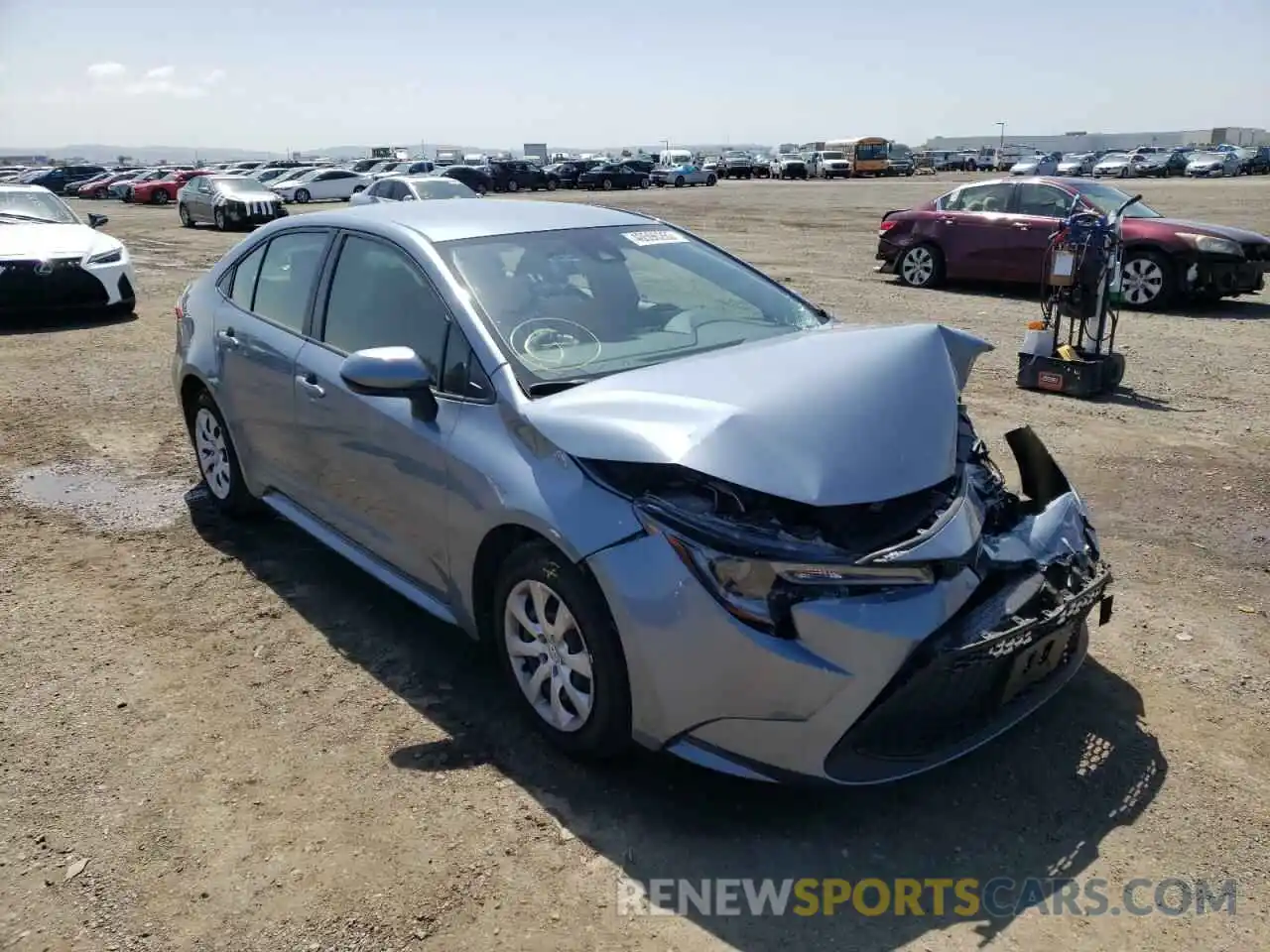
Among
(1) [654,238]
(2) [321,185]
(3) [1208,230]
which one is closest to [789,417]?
(1) [654,238]

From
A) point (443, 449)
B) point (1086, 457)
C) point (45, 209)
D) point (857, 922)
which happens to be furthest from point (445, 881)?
point (45, 209)

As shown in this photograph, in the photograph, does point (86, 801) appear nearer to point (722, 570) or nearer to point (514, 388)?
point (514, 388)

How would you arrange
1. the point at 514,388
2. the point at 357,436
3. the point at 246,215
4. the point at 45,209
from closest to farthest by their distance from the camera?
the point at 514,388 → the point at 357,436 → the point at 45,209 → the point at 246,215

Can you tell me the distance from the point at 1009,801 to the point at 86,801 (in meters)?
2.83

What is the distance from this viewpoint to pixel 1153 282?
36.5ft

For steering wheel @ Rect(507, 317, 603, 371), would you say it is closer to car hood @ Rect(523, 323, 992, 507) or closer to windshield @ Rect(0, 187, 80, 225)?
car hood @ Rect(523, 323, 992, 507)

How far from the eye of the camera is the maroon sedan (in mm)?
10984

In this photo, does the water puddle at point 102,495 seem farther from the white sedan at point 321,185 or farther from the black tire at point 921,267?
the white sedan at point 321,185

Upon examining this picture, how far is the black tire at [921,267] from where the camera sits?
1330 cm

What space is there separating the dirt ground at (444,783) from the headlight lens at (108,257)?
22.2ft

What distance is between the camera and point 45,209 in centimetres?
1191

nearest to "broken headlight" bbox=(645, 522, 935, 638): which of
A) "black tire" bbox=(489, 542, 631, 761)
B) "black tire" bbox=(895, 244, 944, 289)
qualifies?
"black tire" bbox=(489, 542, 631, 761)

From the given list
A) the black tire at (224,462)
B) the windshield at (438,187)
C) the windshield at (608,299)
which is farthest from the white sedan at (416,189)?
the windshield at (608,299)

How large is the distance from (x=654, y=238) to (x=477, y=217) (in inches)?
30.3
